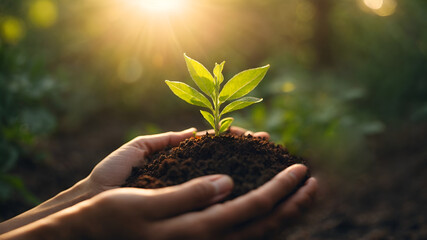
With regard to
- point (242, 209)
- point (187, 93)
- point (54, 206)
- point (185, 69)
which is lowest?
point (54, 206)

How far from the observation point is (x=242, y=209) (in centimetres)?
111

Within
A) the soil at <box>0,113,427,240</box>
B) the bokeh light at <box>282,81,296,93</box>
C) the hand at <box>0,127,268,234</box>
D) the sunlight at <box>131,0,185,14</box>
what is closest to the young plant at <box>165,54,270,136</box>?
the hand at <box>0,127,268,234</box>

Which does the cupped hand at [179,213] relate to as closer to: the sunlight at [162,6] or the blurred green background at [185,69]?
the blurred green background at [185,69]

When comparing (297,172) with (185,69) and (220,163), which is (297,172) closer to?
(220,163)

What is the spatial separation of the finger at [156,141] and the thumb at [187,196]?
0.65m

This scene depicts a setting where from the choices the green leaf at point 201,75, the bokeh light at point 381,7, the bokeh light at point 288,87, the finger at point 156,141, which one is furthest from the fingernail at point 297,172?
the bokeh light at point 381,7

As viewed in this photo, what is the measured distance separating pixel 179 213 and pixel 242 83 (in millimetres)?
640

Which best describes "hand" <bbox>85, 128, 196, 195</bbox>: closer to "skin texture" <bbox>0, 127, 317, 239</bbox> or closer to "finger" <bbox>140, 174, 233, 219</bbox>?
"skin texture" <bbox>0, 127, 317, 239</bbox>

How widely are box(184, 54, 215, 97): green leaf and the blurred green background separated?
4.79 feet

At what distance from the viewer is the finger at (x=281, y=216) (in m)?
1.17

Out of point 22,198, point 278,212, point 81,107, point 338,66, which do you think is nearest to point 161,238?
point 278,212

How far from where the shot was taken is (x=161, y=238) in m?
1.07

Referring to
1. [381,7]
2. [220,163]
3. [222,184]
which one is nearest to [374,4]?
[381,7]

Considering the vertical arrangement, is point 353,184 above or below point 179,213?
above
